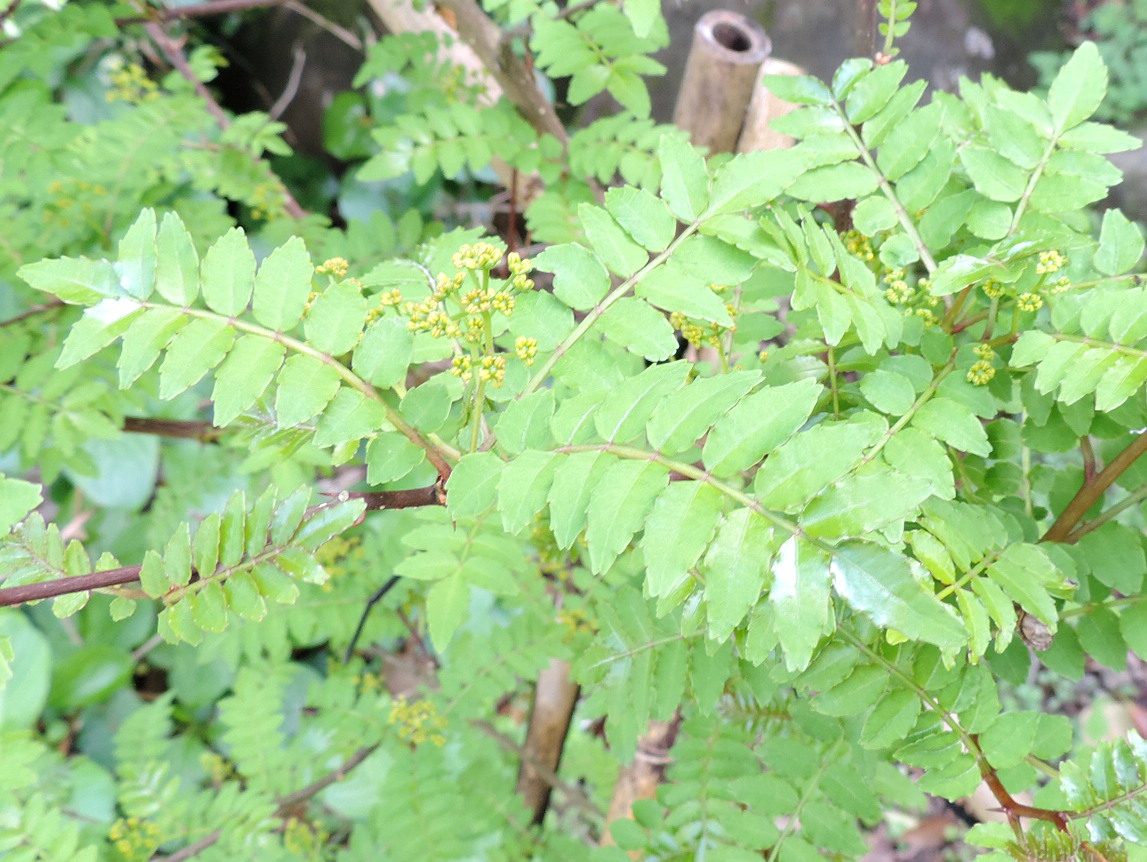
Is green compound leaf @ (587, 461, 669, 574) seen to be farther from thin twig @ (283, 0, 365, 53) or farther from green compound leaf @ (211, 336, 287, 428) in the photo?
thin twig @ (283, 0, 365, 53)

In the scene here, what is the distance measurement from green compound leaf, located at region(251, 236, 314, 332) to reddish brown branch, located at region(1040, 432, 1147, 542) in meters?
0.99

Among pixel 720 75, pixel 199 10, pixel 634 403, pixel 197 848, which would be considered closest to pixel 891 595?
pixel 634 403

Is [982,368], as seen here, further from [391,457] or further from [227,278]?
[227,278]

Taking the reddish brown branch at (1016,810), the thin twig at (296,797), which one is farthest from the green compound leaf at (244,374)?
the thin twig at (296,797)

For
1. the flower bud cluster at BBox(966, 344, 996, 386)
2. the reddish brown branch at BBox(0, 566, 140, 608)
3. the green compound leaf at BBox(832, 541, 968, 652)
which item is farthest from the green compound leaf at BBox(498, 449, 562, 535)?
the flower bud cluster at BBox(966, 344, 996, 386)

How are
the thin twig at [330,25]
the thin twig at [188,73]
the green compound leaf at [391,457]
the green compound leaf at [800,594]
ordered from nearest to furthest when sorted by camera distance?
the green compound leaf at [800,594]
the green compound leaf at [391,457]
the thin twig at [188,73]
the thin twig at [330,25]

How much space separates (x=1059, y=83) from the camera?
3.47 ft

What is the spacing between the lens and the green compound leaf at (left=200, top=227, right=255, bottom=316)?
859 mm

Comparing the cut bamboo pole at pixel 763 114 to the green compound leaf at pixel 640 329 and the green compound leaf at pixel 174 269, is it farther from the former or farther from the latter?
the green compound leaf at pixel 174 269

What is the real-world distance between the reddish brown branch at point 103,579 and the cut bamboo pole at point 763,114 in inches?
59.2

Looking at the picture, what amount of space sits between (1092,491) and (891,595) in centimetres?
56

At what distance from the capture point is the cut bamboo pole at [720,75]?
1857 mm

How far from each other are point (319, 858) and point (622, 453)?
1.63m

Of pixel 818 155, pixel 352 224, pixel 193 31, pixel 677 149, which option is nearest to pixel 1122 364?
pixel 818 155
